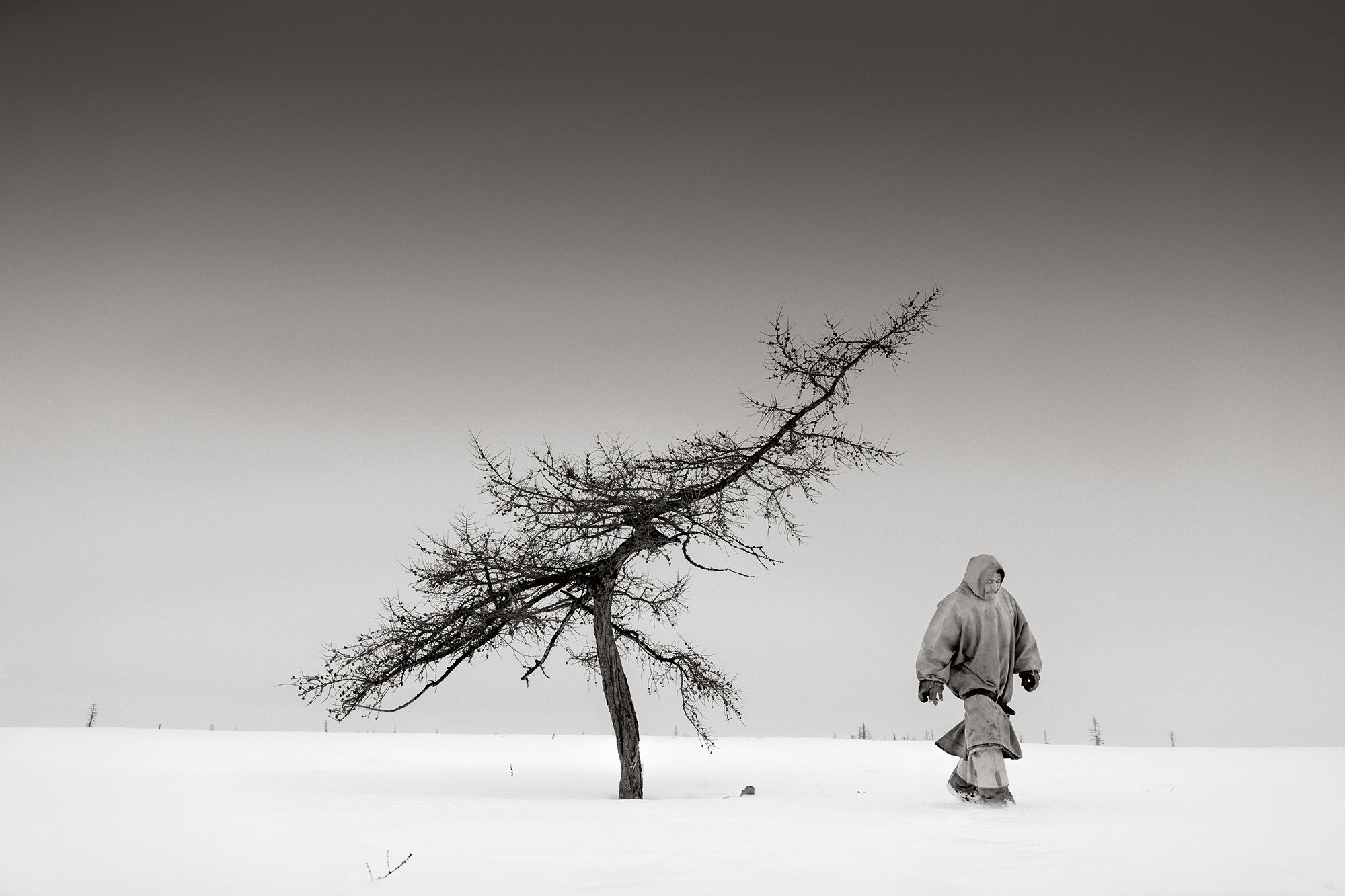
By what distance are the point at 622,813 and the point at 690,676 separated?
4.14m

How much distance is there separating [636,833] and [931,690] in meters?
3.90

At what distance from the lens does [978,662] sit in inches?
335

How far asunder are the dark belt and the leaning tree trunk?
3573 millimetres

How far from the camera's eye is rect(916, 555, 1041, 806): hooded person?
27.0 feet

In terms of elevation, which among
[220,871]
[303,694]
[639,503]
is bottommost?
[220,871]

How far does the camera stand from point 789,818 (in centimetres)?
652

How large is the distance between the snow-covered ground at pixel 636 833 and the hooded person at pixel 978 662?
554 mm

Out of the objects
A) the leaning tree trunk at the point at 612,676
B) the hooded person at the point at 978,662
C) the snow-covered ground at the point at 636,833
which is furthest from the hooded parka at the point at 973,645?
the leaning tree trunk at the point at 612,676

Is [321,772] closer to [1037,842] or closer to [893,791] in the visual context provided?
[893,791]

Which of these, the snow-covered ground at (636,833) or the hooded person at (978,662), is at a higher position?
the hooded person at (978,662)

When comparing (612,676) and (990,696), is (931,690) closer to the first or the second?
(990,696)

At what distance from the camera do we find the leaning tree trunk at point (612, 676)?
9.93 metres

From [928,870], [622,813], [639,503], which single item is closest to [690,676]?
[639,503]

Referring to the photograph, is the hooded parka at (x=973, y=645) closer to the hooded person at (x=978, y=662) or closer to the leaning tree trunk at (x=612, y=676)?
the hooded person at (x=978, y=662)
